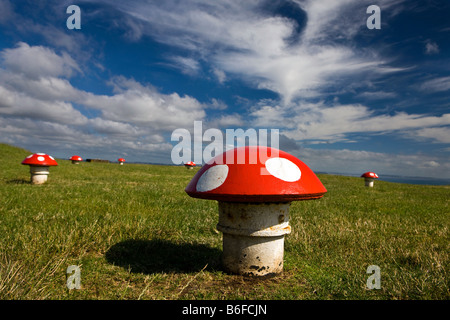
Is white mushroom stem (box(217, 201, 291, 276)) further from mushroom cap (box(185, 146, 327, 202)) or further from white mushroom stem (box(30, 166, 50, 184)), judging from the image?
white mushroom stem (box(30, 166, 50, 184))

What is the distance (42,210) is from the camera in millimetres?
5352

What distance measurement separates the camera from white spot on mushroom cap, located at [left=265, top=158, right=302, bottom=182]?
106 inches

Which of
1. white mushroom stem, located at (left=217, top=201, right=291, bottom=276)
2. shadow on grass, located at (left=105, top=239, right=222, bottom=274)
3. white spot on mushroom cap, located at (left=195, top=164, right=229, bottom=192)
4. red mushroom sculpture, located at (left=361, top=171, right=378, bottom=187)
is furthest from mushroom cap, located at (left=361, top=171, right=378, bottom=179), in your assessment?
white spot on mushroom cap, located at (left=195, top=164, right=229, bottom=192)

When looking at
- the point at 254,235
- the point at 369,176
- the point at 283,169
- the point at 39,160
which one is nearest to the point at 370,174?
the point at 369,176

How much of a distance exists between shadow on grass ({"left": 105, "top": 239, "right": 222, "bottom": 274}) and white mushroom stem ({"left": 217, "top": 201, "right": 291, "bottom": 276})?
0.36 meters

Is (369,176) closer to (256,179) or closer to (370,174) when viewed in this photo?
(370,174)

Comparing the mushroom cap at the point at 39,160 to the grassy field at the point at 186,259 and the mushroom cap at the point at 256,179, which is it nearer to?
the grassy field at the point at 186,259

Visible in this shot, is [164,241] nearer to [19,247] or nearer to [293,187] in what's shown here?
[19,247]

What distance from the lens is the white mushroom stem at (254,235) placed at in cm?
280

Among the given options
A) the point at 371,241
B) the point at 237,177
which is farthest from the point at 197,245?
the point at 371,241

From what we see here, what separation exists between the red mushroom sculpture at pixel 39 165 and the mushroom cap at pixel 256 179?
29.3 feet

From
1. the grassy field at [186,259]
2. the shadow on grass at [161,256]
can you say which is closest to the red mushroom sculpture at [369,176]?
the grassy field at [186,259]

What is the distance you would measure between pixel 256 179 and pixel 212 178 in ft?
1.47

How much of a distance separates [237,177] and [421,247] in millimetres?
3092
